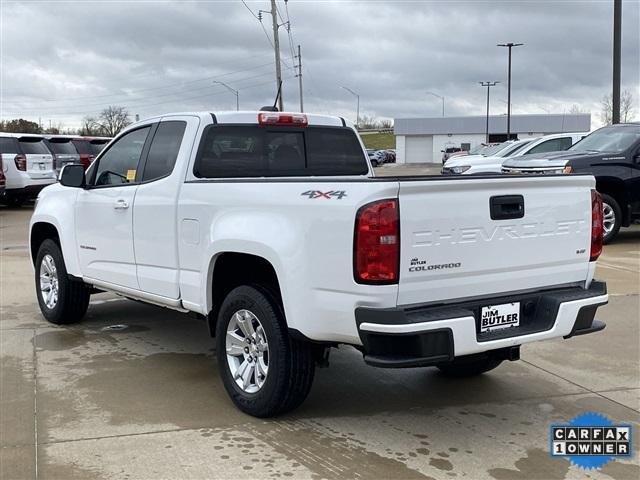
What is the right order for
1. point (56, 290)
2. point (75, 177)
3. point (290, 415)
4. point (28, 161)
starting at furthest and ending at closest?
point (28, 161), point (56, 290), point (75, 177), point (290, 415)

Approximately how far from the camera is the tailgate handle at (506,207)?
3.89 meters

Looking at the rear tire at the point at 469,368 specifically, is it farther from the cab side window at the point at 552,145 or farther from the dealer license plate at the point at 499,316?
the cab side window at the point at 552,145

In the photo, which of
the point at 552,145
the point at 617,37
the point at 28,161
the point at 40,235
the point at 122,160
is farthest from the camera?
the point at 28,161

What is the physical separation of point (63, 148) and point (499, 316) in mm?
18670

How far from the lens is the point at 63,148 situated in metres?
20.2

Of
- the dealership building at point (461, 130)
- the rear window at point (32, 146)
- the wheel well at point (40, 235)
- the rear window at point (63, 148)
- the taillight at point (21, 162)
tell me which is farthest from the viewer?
the dealership building at point (461, 130)

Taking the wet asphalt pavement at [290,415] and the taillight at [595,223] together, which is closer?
the wet asphalt pavement at [290,415]

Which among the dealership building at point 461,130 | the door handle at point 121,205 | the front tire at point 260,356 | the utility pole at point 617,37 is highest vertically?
the dealership building at point 461,130

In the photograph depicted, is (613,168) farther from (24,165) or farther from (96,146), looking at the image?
(96,146)

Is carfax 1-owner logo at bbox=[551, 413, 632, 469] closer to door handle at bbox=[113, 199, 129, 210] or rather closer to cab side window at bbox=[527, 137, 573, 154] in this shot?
door handle at bbox=[113, 199, 129, 210]

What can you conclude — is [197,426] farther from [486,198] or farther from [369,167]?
[369,167]

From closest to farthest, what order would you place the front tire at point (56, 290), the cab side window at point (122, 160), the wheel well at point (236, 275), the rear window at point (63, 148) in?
the wheel well at point (236, 275) → the cab side window at point (122, 160) → the front tire at point (56, 290) → the rear window at point (63, 148)

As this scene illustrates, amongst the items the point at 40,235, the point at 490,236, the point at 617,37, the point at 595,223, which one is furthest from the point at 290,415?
the point at 617,37

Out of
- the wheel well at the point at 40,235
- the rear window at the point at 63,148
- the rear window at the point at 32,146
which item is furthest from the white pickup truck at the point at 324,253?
the rear window at the point at 63,148
